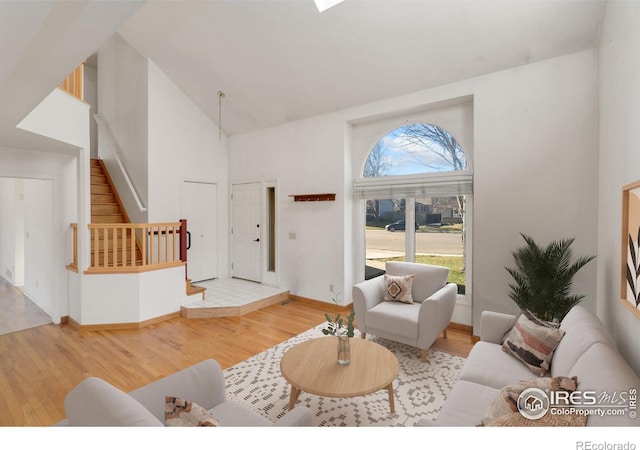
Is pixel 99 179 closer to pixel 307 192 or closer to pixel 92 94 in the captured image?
pixel 92 94

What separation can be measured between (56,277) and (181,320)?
5.96ft

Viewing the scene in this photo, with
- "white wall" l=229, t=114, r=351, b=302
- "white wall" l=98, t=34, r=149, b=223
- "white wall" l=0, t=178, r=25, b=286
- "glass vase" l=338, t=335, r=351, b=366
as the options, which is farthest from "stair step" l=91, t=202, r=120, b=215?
"glass vase" l=338, t=335, r=351, b=366

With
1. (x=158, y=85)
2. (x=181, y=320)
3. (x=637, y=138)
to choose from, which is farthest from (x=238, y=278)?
(x=637, y=138)

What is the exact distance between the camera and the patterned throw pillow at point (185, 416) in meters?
1.09

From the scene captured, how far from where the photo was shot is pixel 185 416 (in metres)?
1.10

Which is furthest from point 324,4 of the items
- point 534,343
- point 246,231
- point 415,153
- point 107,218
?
point 107,218

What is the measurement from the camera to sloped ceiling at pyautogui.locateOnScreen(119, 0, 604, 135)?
297cm

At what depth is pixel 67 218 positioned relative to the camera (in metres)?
4.34

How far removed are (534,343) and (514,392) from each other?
1011 millimetres

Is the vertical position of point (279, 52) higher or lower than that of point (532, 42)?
higher

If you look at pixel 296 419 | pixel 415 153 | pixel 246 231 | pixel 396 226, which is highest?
pixel 415 153

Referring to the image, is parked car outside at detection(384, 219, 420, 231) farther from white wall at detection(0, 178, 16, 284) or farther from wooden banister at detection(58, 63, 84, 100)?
white wall at detection(0, 178, 16, 284)

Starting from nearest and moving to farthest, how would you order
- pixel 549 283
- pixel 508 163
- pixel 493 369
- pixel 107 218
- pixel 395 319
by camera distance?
pixel 493 369 < pixel 549 283 < pixel 395 319 < pixel 508 163 < pixel 107 218

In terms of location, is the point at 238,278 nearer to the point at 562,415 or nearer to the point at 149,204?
the point at 149,204
